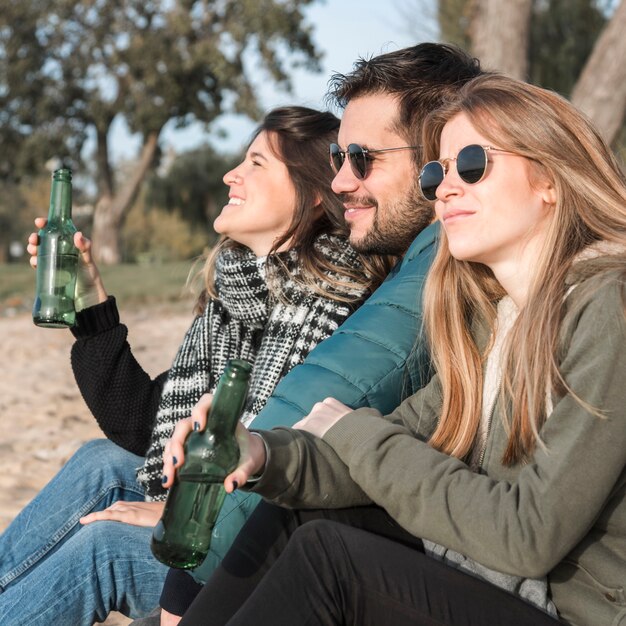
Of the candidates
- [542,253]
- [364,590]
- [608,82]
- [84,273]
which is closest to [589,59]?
[608,82]

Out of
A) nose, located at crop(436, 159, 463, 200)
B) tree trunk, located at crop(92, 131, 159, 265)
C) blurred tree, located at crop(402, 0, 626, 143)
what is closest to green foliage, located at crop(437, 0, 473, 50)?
blurred tree, located at crop(402, 0, 626, 143)

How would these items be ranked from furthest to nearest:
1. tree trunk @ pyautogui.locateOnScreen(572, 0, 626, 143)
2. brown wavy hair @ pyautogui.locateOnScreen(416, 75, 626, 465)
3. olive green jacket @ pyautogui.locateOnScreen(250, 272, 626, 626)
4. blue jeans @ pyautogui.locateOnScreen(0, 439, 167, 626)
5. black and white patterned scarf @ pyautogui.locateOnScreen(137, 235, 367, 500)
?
Answer: tree trunk @ pyautogui.locateOnScreen(572, 0, 626, 143) → black and white patterned scarf @ pyautogui.locateOnScreen(137, 235, 367, 500) → blue jeans @ pyautogui.locateOnScreen(0, 439, 167, 626) → brown wavy hair @ pyautogui.locateOnScreen(416, 75, 626, 465) → olive green jacket @ pyautogui.locateOnScreen(250, 272, 626, 626)

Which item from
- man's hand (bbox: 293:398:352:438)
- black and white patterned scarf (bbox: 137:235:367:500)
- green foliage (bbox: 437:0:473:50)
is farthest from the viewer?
green foliage (bbox: 437:0:473:50)

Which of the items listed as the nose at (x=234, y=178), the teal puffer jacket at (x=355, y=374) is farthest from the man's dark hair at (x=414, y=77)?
the teal puffer jacket at (x=355, y=374)

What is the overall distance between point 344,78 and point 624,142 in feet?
35.7

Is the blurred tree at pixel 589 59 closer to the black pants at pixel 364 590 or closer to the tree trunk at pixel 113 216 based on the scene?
the black pants at pixel 364 590

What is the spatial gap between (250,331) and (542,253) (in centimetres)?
144

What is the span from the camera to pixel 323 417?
2252 mm

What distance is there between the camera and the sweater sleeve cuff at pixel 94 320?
320cm

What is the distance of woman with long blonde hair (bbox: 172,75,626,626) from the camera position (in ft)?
6.01

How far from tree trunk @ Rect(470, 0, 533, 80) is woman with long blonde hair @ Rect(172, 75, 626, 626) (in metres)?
7.59

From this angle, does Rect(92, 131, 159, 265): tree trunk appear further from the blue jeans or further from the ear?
the ear

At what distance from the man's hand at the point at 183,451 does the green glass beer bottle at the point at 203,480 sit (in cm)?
2

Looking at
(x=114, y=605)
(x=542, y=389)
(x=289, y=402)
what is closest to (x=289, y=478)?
(x=289, y=402)
